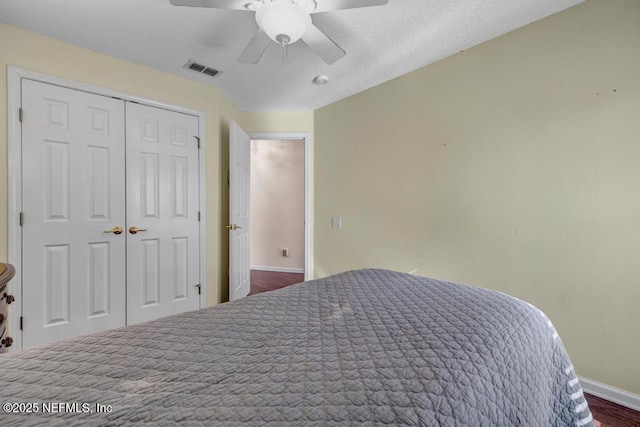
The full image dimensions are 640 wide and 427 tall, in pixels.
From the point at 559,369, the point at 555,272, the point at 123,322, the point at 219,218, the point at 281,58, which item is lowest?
the point at 123,322

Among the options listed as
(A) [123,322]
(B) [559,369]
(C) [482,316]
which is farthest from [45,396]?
(A) [123,322]

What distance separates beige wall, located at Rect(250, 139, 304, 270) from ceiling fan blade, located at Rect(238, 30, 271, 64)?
2826 mm

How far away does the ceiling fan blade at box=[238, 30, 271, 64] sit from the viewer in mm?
1534

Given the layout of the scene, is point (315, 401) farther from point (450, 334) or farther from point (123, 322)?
point (123, 322)

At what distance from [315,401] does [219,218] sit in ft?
8.60

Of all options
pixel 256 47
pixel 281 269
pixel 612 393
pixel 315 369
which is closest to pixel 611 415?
pixel 612 393

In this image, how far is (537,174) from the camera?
1768 millimetres

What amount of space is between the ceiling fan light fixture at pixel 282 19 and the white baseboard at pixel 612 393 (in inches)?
101

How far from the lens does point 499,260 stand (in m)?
1.92

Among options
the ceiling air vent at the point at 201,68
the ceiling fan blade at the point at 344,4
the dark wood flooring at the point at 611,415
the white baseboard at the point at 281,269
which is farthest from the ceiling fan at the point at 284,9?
the white baseboard at the point at 281,269

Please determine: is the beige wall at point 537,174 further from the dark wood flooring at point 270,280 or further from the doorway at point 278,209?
the doorway at point 278,209

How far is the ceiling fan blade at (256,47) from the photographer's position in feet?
5.03

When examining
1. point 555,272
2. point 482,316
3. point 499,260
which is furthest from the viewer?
point 499,260

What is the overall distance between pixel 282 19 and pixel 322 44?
344 mm
